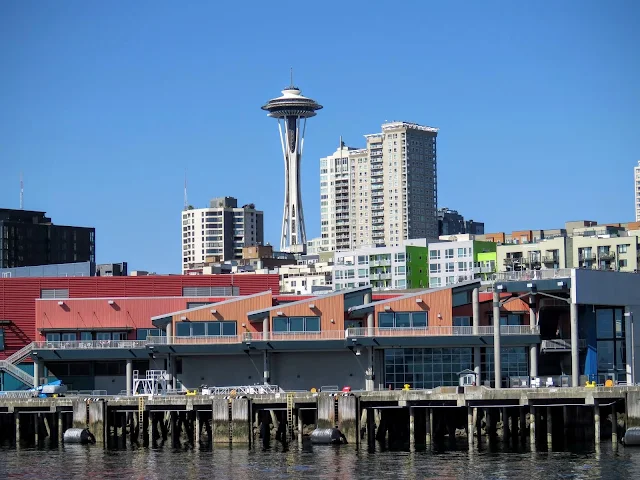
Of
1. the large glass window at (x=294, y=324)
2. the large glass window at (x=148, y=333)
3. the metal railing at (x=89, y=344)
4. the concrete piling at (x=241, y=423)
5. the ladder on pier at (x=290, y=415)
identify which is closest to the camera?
the concrete piling at (x=241, y=423)

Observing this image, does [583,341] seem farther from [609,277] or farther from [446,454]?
[446,454]

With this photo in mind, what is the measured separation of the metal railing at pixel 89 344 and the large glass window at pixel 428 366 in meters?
23.1

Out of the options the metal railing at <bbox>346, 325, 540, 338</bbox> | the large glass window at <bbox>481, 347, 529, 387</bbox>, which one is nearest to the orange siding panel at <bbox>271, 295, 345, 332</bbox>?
the metal railing at <bbox>346, 325, 540, 338</bbox>

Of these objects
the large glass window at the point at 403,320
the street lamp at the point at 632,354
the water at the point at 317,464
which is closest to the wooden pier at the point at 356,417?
the water at the point at 317,464

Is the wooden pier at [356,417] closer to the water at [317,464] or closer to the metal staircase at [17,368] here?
the water at [317,464]

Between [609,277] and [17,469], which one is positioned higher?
[609,277]

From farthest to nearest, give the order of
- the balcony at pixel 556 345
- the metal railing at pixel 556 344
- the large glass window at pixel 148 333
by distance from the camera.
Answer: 1. the large glass window at pixel 148 333
2. the metal railing at pixel 556 344
3. the balcony at pixel 556 345

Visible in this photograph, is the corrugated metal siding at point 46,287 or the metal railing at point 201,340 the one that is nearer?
the metal railing at point 201,340

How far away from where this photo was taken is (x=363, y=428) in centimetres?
10700

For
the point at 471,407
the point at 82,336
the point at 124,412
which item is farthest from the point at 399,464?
the point at 82,336

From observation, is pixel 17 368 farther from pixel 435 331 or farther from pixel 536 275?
pixel 536 275

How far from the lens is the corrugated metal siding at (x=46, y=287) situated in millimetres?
134375

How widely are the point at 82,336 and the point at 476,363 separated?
3637 cm

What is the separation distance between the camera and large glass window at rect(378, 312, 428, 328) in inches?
4830
